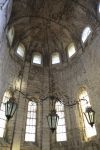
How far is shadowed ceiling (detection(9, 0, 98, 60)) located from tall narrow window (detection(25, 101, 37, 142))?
4.82m

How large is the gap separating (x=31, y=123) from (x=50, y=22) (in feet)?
26.7

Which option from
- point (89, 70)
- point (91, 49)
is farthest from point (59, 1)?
point (89, 70)

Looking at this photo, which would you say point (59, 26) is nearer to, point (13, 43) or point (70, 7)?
point (70, 7)

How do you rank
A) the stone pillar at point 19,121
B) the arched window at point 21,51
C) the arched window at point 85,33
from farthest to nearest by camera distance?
the arched window at point 21,51, the arched window at point 85,33, the stone pillar at point 19,121

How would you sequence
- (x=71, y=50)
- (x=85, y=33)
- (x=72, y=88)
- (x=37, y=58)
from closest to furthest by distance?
(x=72, y=88) → (x=85, y=33) → (x=71, y=50) → (x=37, y=58)

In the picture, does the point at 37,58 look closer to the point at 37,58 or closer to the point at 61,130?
the point at 37,58

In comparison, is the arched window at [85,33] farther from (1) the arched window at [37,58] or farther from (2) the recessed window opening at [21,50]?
(2) the recessed window opening at [21,50]

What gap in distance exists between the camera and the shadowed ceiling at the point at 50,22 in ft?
48.0

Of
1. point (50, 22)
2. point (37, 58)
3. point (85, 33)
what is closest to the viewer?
point (85, 33)

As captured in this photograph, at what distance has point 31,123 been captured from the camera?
12734 millimetres

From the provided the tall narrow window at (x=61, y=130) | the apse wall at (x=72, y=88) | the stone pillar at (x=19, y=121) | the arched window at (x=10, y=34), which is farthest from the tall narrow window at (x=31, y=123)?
the arched window at (x=10, y=34)

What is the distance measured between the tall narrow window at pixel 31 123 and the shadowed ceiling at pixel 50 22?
4818 mm

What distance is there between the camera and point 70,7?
15.1 metres

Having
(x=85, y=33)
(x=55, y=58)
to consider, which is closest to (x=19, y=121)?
(x=55, y=58)
